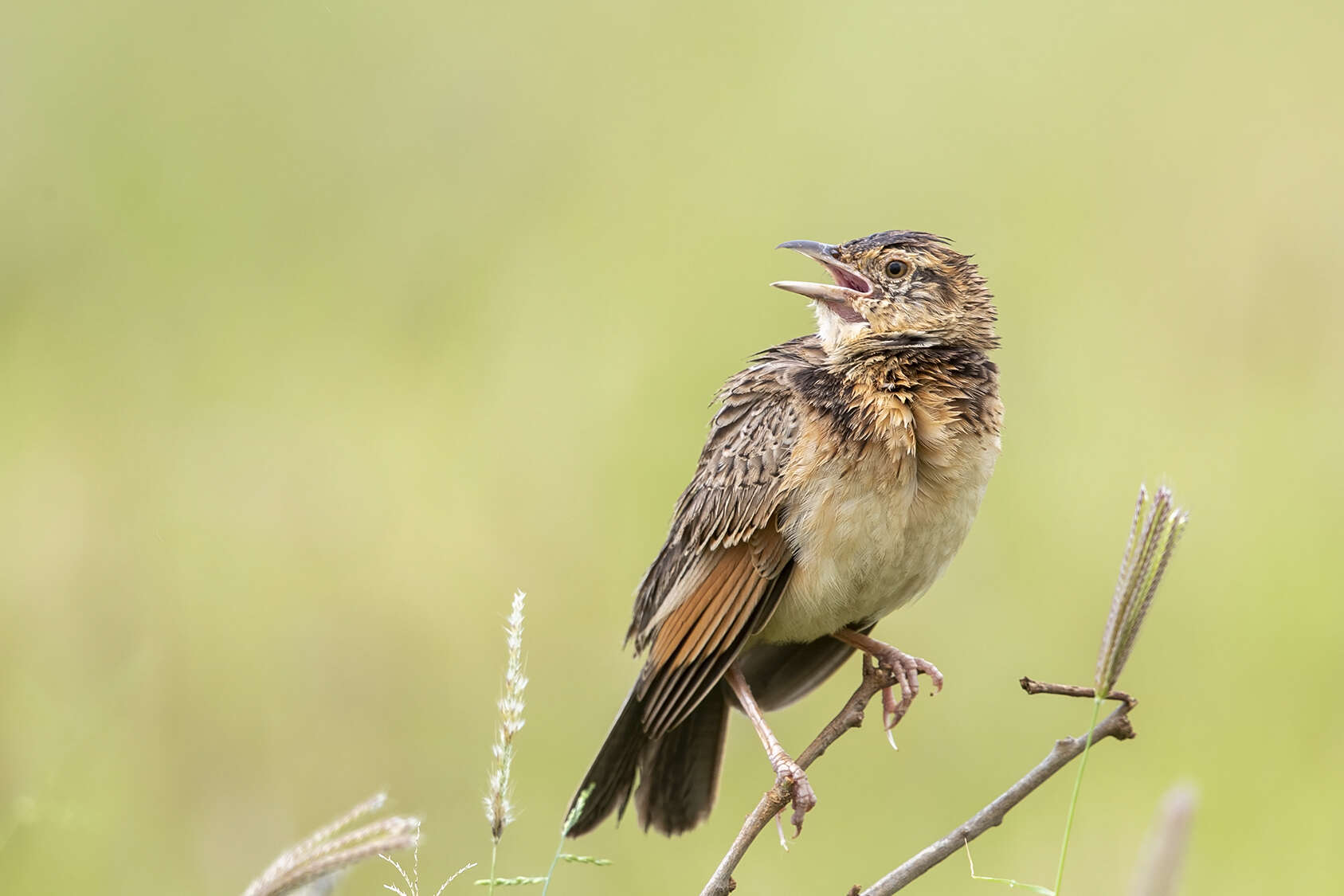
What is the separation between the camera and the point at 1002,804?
2.76 metres

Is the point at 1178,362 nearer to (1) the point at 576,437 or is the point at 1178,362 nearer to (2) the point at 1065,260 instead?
(2) the point at 1065,260

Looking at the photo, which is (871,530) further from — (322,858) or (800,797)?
(322,858)

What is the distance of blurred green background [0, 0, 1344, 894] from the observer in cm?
625

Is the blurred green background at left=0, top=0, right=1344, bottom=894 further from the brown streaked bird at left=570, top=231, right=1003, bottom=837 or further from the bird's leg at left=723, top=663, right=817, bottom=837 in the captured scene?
the bird's leg at left=723, top=663, right=817, bottom=837

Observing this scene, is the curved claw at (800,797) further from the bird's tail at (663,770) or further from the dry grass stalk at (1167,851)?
the dry grass stalk at (1167,851)

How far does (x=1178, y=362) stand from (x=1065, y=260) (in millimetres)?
846

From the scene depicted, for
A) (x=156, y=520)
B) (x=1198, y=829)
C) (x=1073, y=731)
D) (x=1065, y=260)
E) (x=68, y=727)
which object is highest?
(x=1065, y=260)

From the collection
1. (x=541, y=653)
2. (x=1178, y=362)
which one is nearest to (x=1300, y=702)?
(x=1178, y=362)

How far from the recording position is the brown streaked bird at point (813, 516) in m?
4.11

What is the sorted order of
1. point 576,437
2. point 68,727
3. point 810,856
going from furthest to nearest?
point 576,437 < point 810,856 < point 68,727

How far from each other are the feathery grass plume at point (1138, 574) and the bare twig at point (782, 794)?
0.74 m

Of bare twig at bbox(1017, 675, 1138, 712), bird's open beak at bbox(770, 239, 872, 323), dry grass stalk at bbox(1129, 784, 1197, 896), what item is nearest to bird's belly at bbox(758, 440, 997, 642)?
bird's open beak at bbox(770, 239, 872, 323)

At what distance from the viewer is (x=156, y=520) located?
296 inches

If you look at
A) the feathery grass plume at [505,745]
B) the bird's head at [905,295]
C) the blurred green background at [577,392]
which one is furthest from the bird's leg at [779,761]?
the blurred green background at [577,392]
